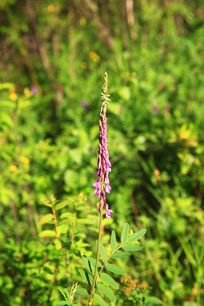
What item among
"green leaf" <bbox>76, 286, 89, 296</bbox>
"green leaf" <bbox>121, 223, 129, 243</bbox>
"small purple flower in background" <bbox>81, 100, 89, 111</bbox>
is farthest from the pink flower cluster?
"small purple flower in background" <bbox>81, 100, 89, 111</bbox>

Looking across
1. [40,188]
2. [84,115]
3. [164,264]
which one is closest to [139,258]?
[164,264]

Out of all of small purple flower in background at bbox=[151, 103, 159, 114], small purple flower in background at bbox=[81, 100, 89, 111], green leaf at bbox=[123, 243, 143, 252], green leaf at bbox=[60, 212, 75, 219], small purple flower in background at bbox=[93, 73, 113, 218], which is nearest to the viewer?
small purple flower in background at bbox=[93, 73, 113, 218]

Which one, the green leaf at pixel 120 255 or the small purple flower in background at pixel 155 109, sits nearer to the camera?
the green leaf at pixel 120 255

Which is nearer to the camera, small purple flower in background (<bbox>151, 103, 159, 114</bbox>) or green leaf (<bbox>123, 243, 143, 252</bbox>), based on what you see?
green leaf (<bbox>123, 243, 143, 252</bbox>)

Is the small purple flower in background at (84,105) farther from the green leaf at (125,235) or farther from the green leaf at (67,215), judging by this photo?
the green leaf at (125,235)

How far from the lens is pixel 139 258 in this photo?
251 cm

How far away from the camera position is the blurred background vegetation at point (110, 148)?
5.96 feet

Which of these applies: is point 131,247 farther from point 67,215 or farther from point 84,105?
point 84,105

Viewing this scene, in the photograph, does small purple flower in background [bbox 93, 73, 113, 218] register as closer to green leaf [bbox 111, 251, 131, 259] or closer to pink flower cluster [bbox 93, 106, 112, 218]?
pink flower cluster [bbox 93, 106, 112, 218]

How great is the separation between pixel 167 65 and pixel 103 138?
3.06 metres

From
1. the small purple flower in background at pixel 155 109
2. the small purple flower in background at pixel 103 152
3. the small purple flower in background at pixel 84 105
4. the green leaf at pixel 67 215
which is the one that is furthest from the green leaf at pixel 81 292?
the small purple flower in background at pixel 84 105

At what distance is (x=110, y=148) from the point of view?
2.84 meters

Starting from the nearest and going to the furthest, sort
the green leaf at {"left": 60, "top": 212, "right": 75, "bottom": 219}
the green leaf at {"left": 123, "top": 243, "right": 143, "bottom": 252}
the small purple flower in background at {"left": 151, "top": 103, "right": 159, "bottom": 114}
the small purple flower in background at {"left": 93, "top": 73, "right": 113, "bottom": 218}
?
the small purple flower in background at {"left": 93, "top": 73, "right": 113, "bottom": 218}, the green leaf at {"left": 123, "top": 243, "right": 143, "bottom": 252}, the green leaf at {"left": 60, "top": 212, "right": 75, "bottom": 219}, the small purple flower in background at {"left": 151, "top": 103, "right": 159, "bottom": 114}

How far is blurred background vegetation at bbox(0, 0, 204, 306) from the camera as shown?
5.96 ft
